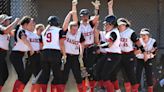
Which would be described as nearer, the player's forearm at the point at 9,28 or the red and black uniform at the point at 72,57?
the player's forearm at the point at 9,28

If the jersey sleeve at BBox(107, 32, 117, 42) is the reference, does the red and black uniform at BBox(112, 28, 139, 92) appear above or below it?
below

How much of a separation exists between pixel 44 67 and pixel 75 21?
1.19 metres

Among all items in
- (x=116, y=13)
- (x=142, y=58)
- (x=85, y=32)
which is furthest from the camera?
(x=116, y=13)

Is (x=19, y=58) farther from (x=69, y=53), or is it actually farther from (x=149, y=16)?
(x=149, y=16)

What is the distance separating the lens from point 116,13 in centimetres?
1430

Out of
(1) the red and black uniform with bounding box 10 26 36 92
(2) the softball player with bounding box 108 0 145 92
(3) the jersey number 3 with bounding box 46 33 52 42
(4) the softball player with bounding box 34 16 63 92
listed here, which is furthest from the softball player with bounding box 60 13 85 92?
(2) the softball player with bounding box 108 0 145 92

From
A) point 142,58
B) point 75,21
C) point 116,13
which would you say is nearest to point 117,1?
point 116,13

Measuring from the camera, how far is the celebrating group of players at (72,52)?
9531 mm

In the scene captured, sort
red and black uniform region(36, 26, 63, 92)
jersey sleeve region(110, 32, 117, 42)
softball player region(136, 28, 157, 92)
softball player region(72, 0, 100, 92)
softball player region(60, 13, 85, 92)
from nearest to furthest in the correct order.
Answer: red and black uniform region(36, 26, 63, 92) < softball player region(60, 13, 85, 92) < jersey sleeve region(110, 32, 117, 42) < softball player region(72, 0, 100, 92) < softball player region(136, 28, 157, 92)

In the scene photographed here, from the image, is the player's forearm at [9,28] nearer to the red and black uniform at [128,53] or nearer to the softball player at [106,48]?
the softball player at [106,48]

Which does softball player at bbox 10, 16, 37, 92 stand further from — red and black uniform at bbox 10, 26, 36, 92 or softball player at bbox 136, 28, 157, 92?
softball player at bbox 136, 28, 157, 92

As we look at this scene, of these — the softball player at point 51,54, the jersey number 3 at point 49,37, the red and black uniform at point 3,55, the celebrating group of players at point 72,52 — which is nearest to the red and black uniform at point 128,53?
→ the celebrating group of players at point 72,52

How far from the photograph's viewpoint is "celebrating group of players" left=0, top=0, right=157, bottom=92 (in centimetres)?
953

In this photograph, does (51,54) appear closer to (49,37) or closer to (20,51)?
(49,37)
